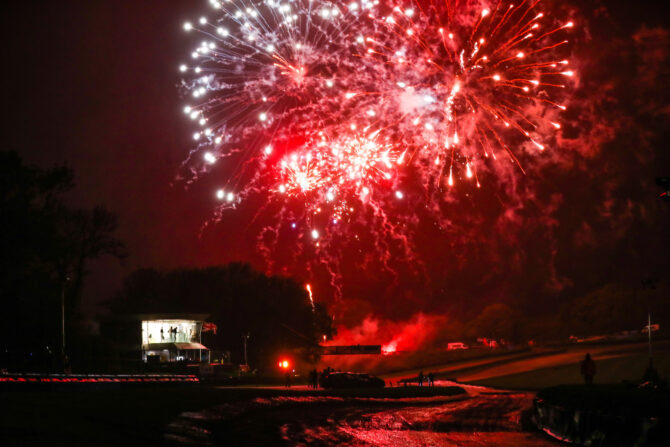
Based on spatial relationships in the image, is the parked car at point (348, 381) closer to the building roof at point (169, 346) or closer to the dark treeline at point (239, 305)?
the building roof at point (169, 346)

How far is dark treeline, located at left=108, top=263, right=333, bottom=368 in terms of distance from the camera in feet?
290

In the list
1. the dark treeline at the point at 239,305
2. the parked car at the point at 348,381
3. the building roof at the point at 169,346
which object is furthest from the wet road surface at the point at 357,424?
the dark treeline at the point at 239,305

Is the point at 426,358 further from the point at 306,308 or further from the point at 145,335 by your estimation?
the point at 145,335

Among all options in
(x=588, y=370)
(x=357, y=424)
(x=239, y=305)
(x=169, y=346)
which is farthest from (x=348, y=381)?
(x=239, y=305)

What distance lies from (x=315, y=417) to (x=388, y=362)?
74604 millimetres

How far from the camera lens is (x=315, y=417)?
28500 mm

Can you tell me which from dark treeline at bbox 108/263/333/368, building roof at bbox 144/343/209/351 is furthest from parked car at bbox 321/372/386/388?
dark treeline at bbox 108/263/333/368

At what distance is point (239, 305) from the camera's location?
9075cm

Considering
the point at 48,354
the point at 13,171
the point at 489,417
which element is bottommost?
the point at 489,417

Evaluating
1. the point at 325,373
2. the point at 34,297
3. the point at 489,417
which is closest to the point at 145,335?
the point at 34,297

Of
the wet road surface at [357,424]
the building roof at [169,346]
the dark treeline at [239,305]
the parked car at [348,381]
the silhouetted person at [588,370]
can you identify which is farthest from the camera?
the dark treeline at [239,305]

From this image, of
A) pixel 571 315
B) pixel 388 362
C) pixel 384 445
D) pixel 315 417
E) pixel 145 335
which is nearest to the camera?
pixel 384 445

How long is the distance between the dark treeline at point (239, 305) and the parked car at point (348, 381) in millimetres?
37925

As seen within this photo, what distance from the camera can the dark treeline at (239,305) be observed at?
8825 cm
